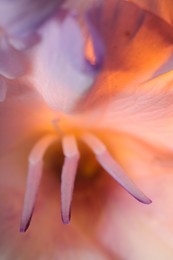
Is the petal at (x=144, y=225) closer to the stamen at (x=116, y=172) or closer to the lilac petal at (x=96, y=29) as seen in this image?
the stamen at (x=116, y=172)

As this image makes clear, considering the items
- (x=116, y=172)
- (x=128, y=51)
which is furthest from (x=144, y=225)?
(x=128, y=51)

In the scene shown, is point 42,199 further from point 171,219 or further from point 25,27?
point 25,27

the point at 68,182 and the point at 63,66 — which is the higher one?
the point at 63,66

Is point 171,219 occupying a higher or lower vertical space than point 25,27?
lower

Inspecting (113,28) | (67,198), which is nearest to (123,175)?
(67,198)

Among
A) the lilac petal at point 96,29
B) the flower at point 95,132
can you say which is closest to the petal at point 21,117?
the flower at point 95,132

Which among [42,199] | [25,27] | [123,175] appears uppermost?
[25,27]

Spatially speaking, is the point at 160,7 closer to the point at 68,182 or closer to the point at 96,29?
the point at 96,29
